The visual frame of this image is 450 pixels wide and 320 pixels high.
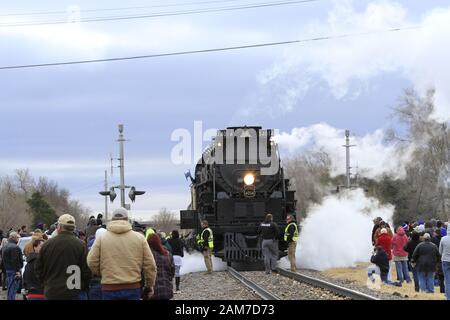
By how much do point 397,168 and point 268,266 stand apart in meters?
30.8

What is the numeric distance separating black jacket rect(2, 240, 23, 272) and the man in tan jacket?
884 centimetres

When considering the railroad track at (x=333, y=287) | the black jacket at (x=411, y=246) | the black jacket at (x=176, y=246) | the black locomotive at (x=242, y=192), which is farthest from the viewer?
the black locomotive at (x=242, y=192)

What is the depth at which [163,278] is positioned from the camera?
1005 centimetres

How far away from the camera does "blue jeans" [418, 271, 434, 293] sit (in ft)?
58.8

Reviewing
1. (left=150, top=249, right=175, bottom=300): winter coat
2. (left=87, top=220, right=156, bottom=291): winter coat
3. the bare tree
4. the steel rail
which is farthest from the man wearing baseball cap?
the bare tree

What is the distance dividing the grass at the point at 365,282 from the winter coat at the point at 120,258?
892cm

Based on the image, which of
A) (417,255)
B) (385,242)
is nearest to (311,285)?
(385,242)

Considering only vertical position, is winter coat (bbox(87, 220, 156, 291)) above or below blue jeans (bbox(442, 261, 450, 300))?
above

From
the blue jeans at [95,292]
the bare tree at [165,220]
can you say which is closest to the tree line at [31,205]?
the bare tree at [165,220]

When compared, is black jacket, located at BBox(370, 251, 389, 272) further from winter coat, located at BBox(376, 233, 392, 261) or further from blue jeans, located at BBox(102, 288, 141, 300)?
blue jeans, located at BBox(102, 288, 141, 300)

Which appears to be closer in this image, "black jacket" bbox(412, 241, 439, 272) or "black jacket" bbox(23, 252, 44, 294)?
"black jacket" bbox(23, 252, 44, 294)

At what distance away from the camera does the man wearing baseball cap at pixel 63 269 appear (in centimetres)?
902

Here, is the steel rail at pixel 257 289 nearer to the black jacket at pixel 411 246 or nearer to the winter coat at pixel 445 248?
the winter coat at pixel 445 248

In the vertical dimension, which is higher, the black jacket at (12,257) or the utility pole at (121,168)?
the utility pole at (121,168)
